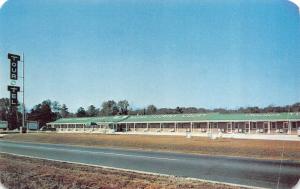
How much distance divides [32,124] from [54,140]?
31.6 ft

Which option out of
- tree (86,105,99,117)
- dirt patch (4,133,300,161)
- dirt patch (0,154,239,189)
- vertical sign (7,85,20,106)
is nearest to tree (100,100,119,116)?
tree (86,105,99,117)

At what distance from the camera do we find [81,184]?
20.8 ft

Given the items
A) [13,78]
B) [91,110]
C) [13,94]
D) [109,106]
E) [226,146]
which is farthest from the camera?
[226,146]

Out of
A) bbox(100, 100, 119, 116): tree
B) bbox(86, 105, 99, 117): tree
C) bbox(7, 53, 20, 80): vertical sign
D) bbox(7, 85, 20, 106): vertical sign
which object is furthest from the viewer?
bbox(86, 105, 99, 117): tree

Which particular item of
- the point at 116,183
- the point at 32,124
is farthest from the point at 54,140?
the point at 116,183

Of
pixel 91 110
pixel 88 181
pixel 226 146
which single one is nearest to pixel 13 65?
pixel 88 181

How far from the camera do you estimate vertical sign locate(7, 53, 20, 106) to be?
643 centimetres

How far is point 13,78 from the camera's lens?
658cm

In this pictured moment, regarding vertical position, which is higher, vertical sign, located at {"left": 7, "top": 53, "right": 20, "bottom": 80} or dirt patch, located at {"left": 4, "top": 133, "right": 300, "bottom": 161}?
vertical sign, located at {"left": 7, "top": 53, "right": 20, "bottom": 80}

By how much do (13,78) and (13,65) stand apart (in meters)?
0.25

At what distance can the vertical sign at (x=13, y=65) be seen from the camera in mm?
6426

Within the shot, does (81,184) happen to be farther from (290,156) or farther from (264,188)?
(290,156)

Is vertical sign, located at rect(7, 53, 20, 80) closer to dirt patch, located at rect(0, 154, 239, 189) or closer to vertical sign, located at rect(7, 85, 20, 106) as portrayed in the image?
vertical sign, located at rect(7, 85, 20, 106)

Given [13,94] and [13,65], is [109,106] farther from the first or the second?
[13,65]
